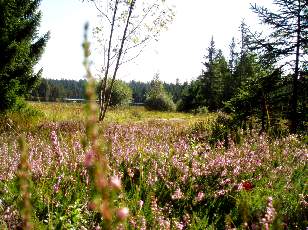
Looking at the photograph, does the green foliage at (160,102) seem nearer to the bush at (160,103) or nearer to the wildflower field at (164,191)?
the bush at (160,103)

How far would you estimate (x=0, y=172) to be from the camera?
5.07 m

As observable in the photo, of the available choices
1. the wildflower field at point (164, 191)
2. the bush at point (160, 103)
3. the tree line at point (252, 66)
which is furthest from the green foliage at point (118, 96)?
the wildflower field at point (164, 191)

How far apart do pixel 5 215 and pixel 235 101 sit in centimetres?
1149

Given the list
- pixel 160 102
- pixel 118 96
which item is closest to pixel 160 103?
pixel 160 102

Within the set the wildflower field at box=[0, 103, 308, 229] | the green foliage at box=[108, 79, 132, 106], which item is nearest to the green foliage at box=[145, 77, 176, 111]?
the green foliage at box=[108, 79, 132, 106]

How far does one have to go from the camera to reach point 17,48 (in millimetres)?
19734

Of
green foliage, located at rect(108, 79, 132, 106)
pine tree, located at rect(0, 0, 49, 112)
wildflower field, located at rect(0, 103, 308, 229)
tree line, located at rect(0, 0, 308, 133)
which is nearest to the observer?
wildflower field, located at rect(0, 103, 308, 229)

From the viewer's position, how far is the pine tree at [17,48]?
63.9ft

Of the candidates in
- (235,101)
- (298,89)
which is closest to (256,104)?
(235,101)

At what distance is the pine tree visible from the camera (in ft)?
63.9

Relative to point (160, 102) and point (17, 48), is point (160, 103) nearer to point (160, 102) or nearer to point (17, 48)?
point (160, 102)

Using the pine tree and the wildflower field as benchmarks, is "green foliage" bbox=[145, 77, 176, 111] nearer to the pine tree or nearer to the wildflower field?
the pine tree

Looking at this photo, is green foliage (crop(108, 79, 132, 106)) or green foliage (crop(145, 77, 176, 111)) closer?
green foliage (crop(145, 77, 176, 111))

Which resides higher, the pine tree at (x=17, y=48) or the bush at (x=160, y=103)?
the pine tree at (x=17, y=48)
